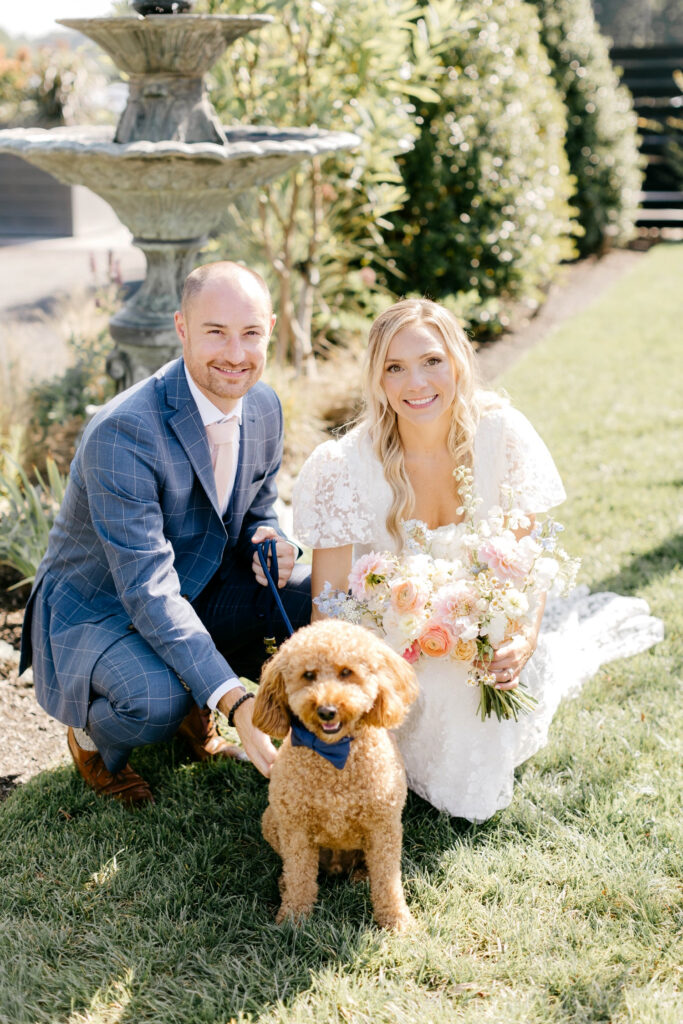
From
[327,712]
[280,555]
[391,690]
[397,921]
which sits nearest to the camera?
[327,712]

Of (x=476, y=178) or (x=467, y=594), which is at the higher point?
(x=476, y=178)

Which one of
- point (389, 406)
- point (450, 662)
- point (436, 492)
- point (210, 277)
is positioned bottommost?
point (450, 662)

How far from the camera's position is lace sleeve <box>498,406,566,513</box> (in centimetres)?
298

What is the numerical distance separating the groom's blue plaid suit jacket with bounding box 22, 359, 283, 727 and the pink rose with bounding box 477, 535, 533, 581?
2.67 ft

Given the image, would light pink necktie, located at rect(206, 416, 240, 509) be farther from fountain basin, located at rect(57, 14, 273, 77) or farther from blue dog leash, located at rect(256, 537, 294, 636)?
fountain basin, located at rect(57, 14, 273, 77)

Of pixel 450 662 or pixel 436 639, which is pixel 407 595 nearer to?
pixel 436 639

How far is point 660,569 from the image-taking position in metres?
4.39

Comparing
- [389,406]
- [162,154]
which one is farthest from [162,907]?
[162,154]

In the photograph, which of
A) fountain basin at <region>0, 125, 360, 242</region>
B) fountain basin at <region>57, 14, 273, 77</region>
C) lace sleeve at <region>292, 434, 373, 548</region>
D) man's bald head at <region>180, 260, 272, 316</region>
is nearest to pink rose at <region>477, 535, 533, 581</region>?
lace sleeve at <region>292, 434, 373, 548</region>

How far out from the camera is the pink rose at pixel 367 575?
2662 millimetres

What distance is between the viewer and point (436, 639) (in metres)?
2.57

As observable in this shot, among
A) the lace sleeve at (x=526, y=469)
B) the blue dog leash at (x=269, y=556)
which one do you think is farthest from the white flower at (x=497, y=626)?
the blue dog leash at (x=269, y=556)

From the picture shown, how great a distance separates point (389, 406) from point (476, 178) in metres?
5.74

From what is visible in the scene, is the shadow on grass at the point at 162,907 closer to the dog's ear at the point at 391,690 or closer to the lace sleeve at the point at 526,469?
the dog's ear at the point at 391,690
